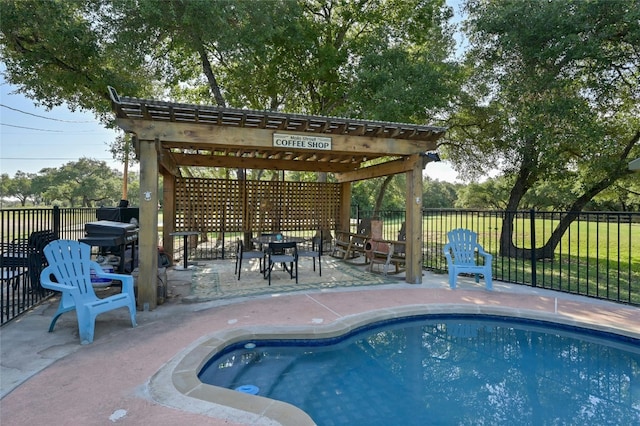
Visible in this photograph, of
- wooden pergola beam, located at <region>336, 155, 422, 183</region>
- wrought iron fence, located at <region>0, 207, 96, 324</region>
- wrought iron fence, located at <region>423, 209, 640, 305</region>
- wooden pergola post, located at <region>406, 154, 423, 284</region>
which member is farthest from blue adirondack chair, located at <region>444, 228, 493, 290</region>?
wrought iron fence, located at <region>0, 207, 96, 324</region>

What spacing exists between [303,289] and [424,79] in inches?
252

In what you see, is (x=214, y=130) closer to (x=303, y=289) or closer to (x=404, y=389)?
(x=303, y=289)

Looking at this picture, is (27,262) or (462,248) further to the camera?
(462,248)

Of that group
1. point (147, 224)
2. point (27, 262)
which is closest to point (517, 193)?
point (147, 224)

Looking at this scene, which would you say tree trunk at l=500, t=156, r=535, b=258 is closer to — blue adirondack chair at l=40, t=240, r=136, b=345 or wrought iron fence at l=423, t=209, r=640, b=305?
wrought iron fence at l=423, t=209, r=640, b=305

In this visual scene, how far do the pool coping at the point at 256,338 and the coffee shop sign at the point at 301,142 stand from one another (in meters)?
2.65

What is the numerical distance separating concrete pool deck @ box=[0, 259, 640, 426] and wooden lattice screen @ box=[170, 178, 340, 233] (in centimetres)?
199

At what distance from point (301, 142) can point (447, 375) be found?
12.2 feet

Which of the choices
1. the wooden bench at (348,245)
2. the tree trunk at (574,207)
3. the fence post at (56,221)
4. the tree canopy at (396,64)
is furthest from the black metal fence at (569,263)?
the fence post at (56,221)

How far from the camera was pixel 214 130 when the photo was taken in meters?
4.97

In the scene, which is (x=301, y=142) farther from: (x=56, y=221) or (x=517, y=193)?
(x=517, y=193)

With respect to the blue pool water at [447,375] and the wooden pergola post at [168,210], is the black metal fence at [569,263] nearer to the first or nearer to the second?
the blue pool water at [447,375]

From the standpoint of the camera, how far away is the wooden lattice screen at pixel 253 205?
7969 millimetres

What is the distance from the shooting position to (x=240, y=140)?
5.11 metres
